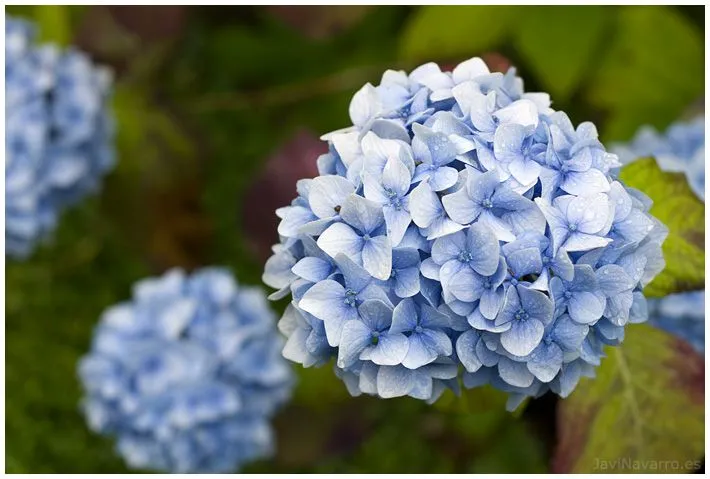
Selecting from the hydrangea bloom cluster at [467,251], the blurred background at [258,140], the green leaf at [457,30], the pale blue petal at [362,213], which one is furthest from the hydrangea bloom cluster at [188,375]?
the pale blue petal at [362,213]

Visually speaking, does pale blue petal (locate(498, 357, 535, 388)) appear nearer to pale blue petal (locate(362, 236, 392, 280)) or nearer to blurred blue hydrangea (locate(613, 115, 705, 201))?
pale blue petal (locate(362, 236, 392, 280))

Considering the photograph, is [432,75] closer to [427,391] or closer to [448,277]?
[448,277]

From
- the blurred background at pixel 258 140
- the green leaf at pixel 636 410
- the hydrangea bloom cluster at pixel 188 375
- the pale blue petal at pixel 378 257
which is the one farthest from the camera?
the blurred background at pixel 258 140

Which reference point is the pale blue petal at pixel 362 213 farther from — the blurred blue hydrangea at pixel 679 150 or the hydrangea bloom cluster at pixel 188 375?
the hydrangea bloom cluster at pixel 188 375

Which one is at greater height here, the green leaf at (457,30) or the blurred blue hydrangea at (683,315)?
the green leaf at (457,30)

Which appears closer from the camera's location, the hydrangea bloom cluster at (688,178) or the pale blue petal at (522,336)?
the pale blue petal at (522,336)

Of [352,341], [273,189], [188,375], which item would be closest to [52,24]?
[273,189]
